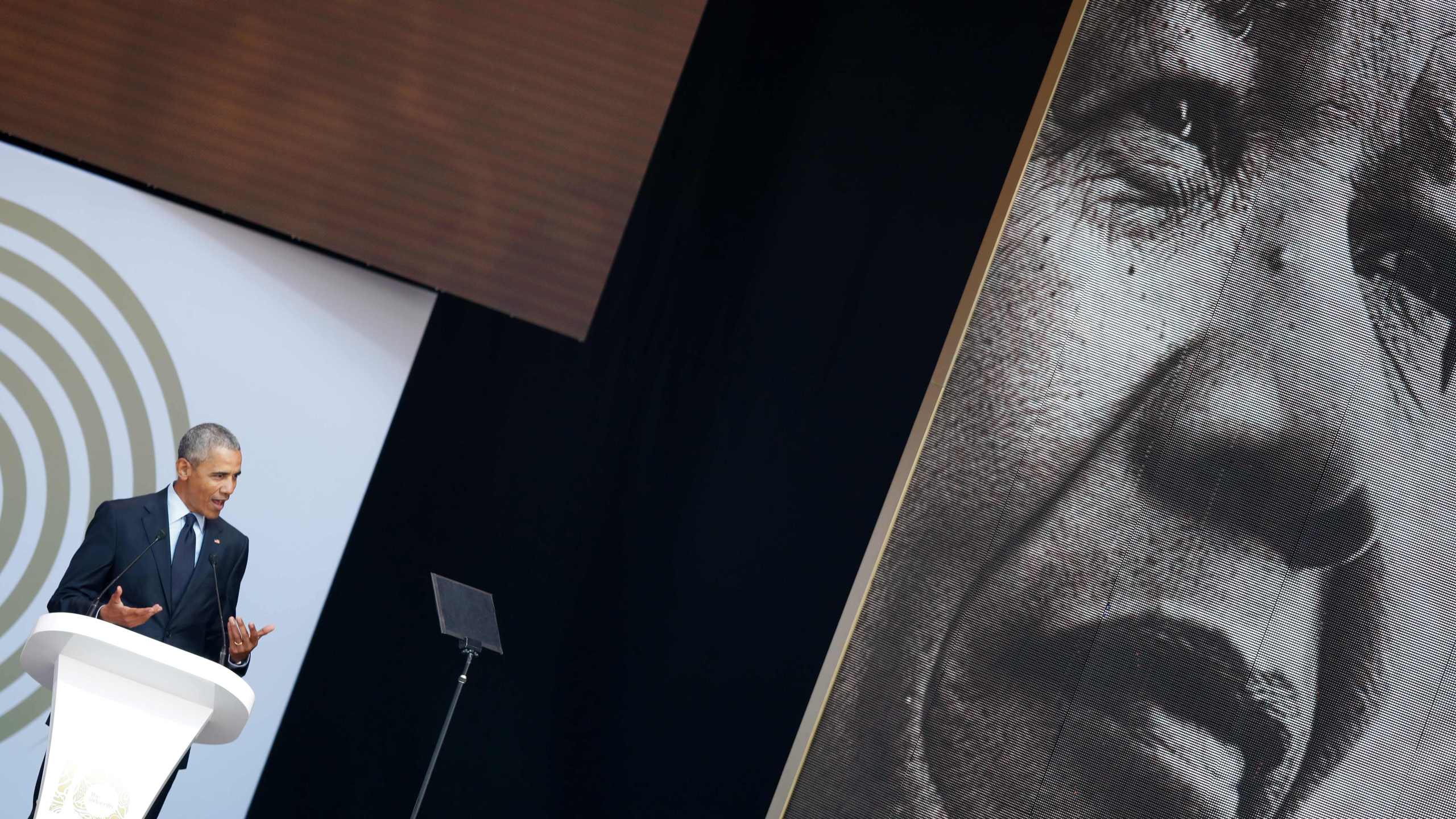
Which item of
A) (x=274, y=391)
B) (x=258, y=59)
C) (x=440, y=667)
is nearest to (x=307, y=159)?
(x=258, y=59)

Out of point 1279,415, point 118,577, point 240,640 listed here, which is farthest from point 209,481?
point 1279,415

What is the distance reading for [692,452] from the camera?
14.0ft

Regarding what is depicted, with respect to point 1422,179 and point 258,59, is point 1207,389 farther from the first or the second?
point 258,59

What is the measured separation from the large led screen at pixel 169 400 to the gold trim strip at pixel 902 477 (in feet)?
4.69

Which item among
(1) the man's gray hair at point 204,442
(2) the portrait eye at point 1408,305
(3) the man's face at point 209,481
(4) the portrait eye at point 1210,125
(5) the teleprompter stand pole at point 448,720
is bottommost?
(5) the teleprompter stand pole at point 448,720

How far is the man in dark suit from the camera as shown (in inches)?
126

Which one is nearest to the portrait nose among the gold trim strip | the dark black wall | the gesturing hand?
the gold trim strip

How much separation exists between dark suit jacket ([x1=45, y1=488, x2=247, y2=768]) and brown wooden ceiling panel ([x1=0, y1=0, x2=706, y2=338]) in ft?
4.22

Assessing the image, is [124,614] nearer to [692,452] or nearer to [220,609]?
[220,609]

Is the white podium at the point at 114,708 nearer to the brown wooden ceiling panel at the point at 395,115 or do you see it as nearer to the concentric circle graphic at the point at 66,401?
the concentric circle graphic at the point at 66,401

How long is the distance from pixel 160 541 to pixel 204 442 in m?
0.27

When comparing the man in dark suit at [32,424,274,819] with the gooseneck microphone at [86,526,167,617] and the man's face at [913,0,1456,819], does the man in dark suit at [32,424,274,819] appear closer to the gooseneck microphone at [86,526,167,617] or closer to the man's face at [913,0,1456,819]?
the gooseneck microphone at [86,526,167,617]

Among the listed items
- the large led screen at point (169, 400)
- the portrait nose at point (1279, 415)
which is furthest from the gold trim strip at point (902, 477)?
the large led screen at point (169, 400)

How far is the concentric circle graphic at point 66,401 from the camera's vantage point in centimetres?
409
